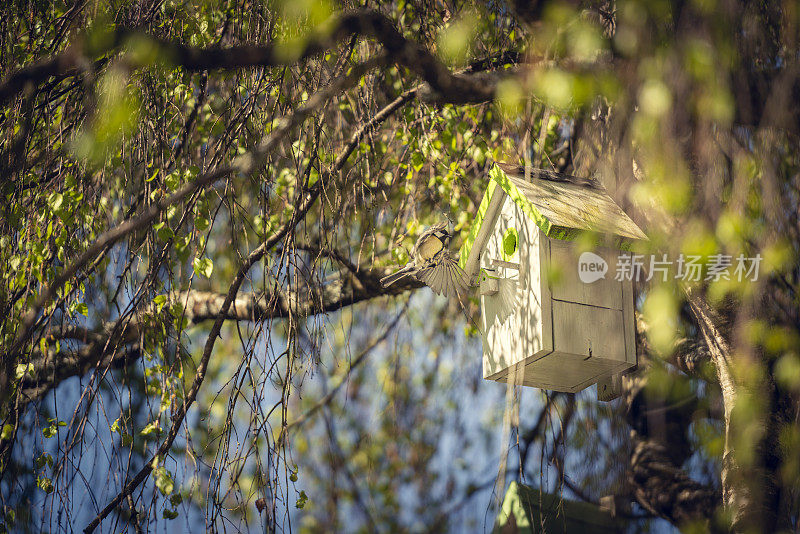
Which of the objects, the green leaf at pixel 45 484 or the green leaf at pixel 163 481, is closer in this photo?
the green leaf at pixel 163 481

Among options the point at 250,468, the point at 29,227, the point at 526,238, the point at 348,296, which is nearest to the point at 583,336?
the point at 526,238

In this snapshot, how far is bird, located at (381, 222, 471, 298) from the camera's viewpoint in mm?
2123

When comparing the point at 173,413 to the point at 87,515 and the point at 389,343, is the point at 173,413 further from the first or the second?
→ the point at 389,343

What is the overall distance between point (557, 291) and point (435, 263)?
0.36m

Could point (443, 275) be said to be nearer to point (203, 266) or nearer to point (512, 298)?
point (512, 298)

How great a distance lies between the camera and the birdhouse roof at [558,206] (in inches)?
74.9

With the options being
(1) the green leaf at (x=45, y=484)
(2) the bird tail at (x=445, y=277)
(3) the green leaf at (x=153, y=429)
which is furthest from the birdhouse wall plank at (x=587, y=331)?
(1) the green leaf at (x=45, y=484)

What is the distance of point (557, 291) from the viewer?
1925mm

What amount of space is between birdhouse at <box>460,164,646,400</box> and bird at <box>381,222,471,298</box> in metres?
0.09

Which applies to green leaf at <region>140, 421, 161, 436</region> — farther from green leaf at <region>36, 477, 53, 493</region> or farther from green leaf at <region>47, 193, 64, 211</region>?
green leaf at <region>47, 193, 64, 211</region>

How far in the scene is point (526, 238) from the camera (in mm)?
2057

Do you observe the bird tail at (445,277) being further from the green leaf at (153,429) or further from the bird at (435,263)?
the green leaf at (153,429)

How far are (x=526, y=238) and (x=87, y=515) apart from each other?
1519 millimetres

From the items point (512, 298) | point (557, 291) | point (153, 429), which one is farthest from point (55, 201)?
point (557, 291)
